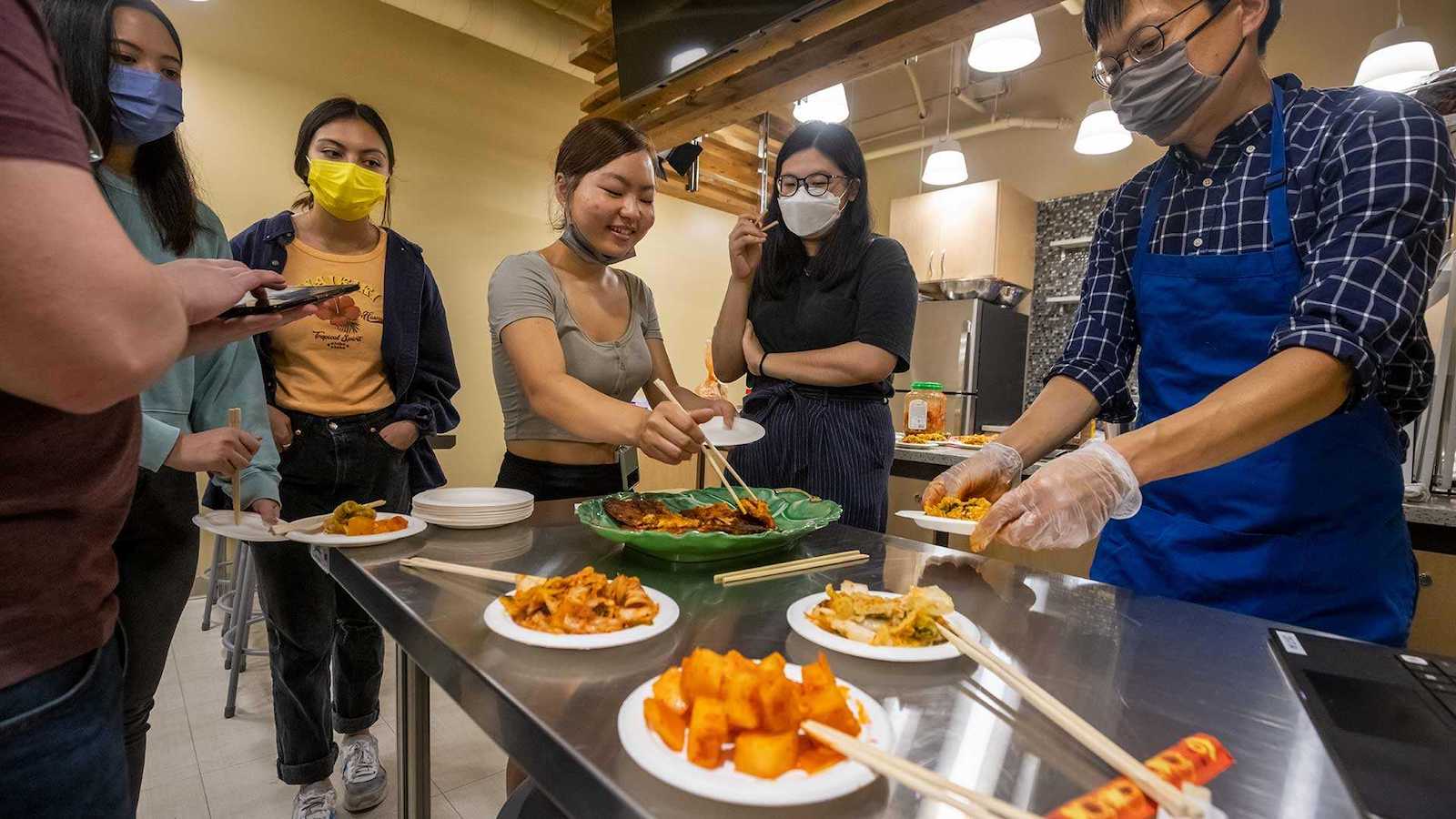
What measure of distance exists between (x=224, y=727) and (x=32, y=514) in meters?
2.56

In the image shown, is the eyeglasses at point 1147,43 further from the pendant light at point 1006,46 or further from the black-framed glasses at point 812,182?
the pendant light at point 1006,46

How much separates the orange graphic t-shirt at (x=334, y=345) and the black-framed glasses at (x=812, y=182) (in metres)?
1.40

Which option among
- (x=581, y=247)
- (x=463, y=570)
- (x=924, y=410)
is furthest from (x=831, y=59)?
(x=463, y=570)

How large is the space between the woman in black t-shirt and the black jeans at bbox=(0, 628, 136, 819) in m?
1.60

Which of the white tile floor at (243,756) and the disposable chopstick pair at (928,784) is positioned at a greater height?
the disposable chopstick pair at (928,784)

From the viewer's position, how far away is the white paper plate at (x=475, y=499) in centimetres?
154

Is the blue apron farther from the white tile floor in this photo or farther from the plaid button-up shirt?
the white tile floor

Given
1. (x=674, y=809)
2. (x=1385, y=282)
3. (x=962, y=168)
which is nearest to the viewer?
(x=674, y=809)

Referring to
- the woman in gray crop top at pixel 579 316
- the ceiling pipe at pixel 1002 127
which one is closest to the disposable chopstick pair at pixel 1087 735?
the woman in gray crop top at pixel 579 316

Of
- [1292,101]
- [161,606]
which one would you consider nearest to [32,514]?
[161,606]

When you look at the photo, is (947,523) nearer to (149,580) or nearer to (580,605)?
(580,605)

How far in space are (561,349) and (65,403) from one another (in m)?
1.23

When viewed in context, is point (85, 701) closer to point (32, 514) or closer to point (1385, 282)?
point (32, 514)

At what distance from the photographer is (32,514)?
0.78m
